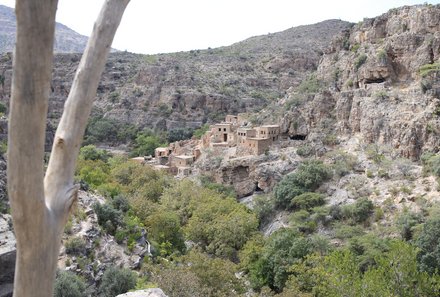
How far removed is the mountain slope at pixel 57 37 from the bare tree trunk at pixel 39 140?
135m

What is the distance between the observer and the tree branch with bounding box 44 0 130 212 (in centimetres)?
311

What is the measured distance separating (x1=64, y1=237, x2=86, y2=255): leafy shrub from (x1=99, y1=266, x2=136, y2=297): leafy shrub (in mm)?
1317

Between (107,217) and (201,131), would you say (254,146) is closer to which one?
(201,131)

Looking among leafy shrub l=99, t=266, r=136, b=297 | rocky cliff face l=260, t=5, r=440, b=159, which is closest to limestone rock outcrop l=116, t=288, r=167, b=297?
leafy shrub l=99, t=266, r=136, b=297

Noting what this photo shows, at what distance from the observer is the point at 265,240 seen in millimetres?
25750

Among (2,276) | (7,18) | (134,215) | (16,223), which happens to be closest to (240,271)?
(134,215)

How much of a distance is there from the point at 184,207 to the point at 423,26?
23.3m

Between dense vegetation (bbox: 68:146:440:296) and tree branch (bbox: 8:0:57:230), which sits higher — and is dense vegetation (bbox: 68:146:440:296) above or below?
below

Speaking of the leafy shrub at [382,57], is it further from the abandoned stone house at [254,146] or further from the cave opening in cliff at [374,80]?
the abandoned stone house at [254,146]

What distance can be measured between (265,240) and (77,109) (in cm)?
2346

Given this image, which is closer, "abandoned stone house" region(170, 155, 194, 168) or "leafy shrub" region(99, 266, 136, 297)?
"leafy shrub" region(99, 266, 136, 297)

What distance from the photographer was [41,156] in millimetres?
2854

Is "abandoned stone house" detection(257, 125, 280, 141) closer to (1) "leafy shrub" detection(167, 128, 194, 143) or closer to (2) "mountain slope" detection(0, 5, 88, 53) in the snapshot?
(1) "leafy shrub" detection(167, 128, 194, 143)

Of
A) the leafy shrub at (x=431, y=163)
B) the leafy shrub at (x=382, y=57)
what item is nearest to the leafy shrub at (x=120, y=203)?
the leafy shrub at (x=431, y=163)
